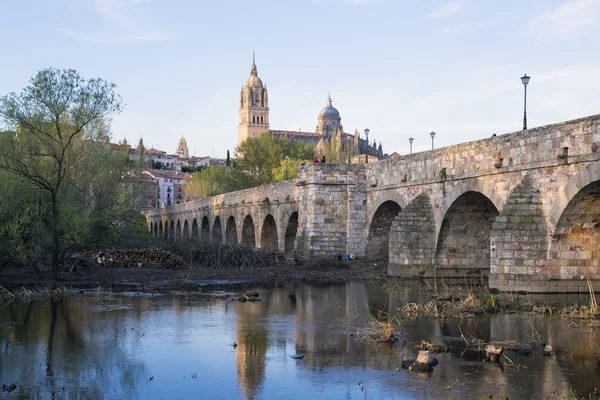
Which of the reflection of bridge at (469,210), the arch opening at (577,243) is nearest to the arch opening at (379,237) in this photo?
the reflection of bridge at (469,210)

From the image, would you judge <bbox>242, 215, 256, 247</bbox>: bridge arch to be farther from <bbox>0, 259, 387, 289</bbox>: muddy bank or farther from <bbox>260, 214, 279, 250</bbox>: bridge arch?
<bbox>0, 259, 387, 289</bbox>: muddy bank

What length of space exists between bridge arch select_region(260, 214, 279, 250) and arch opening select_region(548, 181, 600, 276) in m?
22.6

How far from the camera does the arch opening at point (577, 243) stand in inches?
652

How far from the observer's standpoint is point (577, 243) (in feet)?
55.0

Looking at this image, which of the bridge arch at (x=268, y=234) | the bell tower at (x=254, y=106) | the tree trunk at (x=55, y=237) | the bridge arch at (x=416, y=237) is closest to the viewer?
the tree trunk at (x=55, y=237)

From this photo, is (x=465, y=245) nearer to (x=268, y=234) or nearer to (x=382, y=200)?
(x=382, y=200)

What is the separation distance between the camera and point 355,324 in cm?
1366

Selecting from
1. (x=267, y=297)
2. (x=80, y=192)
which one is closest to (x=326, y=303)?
(x=267, y=297)

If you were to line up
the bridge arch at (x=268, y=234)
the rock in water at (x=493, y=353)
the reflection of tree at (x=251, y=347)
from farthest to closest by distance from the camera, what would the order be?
the bridge arch at (x=268, y=234)
the rock in water at (x=493, y=353)
the reflection of tree at (x=251, y=347)

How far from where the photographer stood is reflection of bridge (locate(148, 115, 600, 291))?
54.3ft

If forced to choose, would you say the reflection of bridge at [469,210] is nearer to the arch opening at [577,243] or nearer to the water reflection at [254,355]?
the arch opening at [577,243]

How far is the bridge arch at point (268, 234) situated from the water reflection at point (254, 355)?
21.7 metres

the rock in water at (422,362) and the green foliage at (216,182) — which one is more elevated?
the green foliage at (216,182)

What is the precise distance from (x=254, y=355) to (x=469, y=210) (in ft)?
42.3
